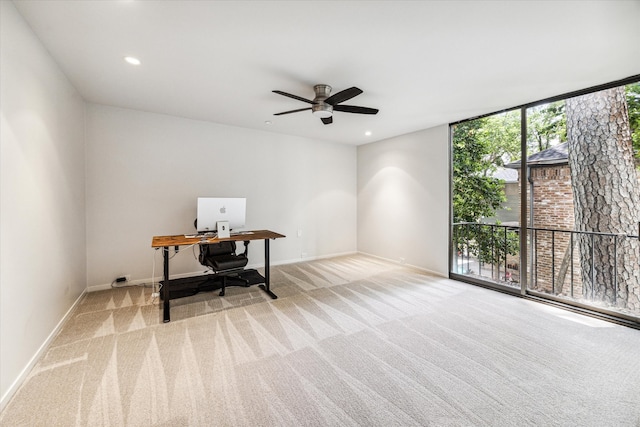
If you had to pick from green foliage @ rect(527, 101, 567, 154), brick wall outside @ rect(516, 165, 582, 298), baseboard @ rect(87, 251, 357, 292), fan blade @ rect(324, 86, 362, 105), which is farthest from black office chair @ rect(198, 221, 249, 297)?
green foliage @ rect(527, 101, 567, 154)

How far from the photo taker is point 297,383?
1.81m

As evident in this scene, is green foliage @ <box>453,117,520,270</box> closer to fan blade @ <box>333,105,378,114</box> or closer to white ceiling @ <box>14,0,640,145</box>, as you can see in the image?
white ceiling @ <box>14,0,640,145</box>

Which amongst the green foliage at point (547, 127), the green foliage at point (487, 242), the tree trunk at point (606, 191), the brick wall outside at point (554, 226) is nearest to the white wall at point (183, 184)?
the green foliage at point (487, 242)

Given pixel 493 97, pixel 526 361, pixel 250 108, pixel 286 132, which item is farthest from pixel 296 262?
pixel 493 97

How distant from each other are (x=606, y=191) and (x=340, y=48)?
12.1ft

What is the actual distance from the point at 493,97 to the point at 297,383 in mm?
3824

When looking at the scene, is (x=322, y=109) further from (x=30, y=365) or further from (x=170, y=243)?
(x=30, y=365)

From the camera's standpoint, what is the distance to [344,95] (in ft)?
8.66

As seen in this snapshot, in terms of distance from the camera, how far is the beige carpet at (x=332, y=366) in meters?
1.54

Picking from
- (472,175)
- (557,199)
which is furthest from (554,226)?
(472,175)

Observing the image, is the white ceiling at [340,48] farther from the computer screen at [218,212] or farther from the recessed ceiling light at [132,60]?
the computer screen at [218,212]

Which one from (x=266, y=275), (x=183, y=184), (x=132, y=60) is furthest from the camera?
(x=183, y=184)

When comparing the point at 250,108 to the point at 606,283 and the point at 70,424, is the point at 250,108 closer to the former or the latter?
the point at 70,424

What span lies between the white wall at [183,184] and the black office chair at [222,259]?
758 millimetres
